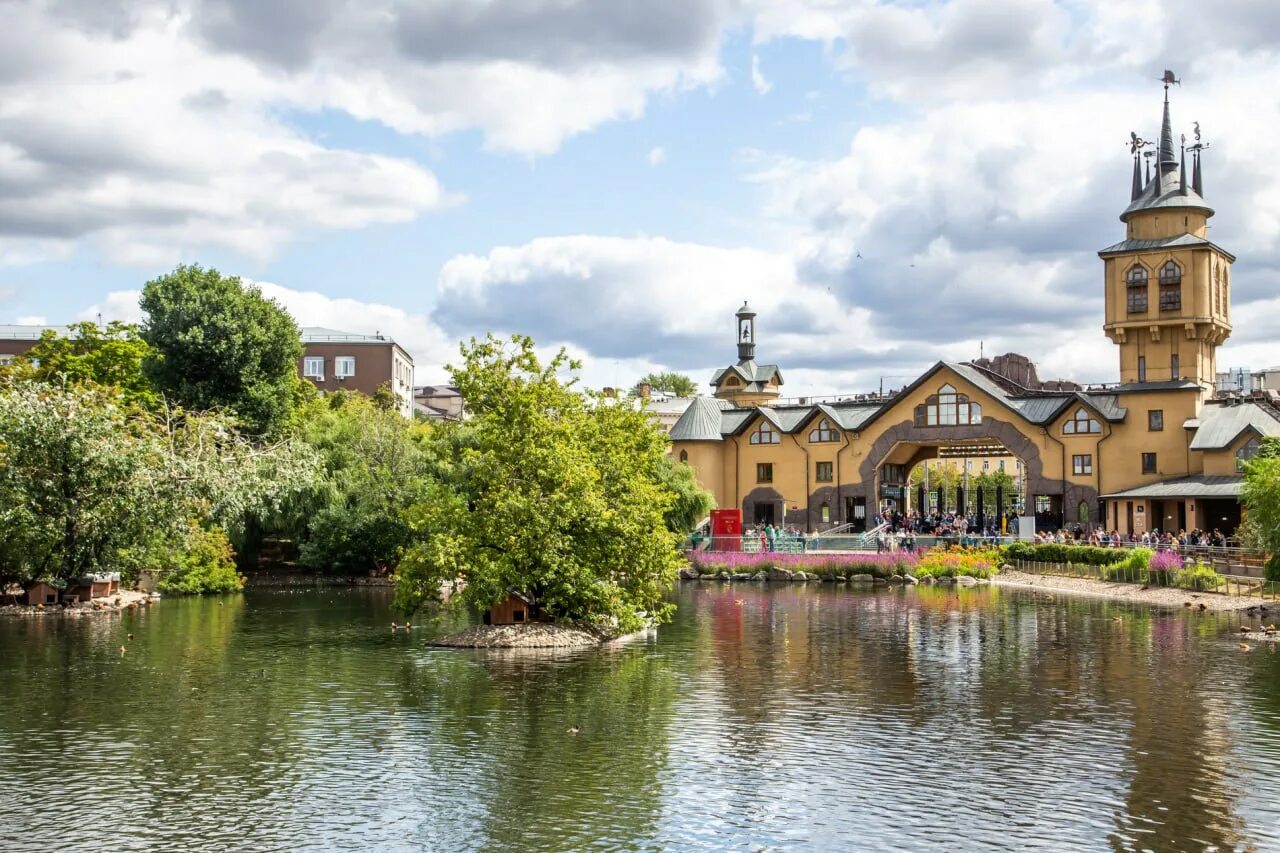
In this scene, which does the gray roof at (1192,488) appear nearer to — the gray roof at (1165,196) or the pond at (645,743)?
the gray roof at (1165,196)

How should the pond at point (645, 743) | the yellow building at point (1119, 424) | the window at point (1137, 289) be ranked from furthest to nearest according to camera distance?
the window at point (1137, 289)
the yellow building at point (1119, 424)
the pond at point (645, 743)

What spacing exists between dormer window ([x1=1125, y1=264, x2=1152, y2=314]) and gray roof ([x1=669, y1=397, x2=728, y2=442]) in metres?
27.8

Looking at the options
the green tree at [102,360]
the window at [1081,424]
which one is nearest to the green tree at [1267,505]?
the window at [1081,424]

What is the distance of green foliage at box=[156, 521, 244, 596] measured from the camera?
56281 millimetres

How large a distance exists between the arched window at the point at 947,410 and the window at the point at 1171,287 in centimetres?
1237

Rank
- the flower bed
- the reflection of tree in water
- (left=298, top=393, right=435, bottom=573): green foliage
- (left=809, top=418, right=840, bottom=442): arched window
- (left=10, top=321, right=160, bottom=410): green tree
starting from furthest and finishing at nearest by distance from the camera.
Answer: (left=809, top=418, right=840, bottom=442): arched window
the flower bed
(left=298, top=393, right=435, bottom=573): green foliage
(left=10, top=321, right=160, bottom=410): green tree
the reflection of tree in water

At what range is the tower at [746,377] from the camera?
12450 cm

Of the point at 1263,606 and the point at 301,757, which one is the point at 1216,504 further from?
the point at 301,757

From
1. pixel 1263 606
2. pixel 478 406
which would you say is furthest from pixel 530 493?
pixel 1263 606

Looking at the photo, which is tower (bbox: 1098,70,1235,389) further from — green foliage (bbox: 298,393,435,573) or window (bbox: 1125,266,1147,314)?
green foliage (bbox: 298,393,435,573)

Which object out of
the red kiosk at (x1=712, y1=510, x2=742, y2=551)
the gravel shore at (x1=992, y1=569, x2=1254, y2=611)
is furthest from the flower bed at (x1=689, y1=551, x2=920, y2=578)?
the gravel shore at (x1=992, y1=569, x2=1254, y2=611)

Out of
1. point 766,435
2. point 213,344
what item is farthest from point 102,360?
point 766,435

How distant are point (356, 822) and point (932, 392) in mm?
68112

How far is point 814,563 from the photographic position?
224ft
